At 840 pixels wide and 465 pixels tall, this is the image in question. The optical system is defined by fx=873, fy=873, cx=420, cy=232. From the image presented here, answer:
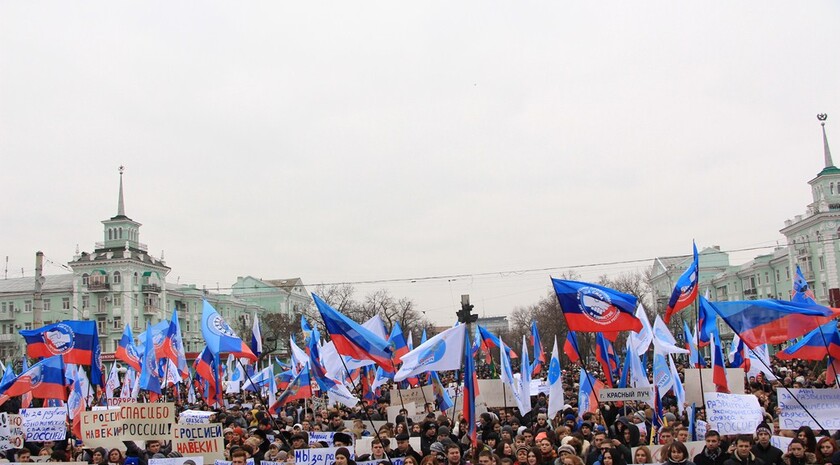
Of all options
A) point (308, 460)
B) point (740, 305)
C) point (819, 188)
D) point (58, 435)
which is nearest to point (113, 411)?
point (58, 435)

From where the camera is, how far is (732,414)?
1111cm

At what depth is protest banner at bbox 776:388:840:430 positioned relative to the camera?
10758 mm

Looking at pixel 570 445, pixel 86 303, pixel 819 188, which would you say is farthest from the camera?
pixel 86 303

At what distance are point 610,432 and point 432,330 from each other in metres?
102

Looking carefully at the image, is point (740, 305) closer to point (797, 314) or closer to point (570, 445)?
point (797, 314)

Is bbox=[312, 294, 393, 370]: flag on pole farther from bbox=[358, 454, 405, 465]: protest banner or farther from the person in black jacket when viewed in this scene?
the person in black jacket

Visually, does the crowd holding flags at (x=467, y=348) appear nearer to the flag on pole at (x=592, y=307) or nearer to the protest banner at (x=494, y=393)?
the flag on pole at (x=592, y=307)

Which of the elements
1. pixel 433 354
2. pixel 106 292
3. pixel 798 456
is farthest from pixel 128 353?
pixel 106 292

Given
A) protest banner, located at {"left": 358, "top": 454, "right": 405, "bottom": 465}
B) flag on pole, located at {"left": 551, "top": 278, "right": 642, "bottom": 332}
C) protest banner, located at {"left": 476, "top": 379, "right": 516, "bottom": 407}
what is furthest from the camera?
protest banner, located at {"left": 476, "top": 379, "right": 516, "bottom": 407}

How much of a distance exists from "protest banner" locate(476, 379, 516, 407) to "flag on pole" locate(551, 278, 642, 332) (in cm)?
543

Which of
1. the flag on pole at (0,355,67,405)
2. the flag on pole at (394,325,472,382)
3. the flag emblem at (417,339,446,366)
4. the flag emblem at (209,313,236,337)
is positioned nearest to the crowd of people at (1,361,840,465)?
the flag on pole at (394,325,472,382)

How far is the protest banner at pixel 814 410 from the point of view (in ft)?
35.3

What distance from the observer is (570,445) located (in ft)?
32.8

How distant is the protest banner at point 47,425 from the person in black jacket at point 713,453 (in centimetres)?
972
